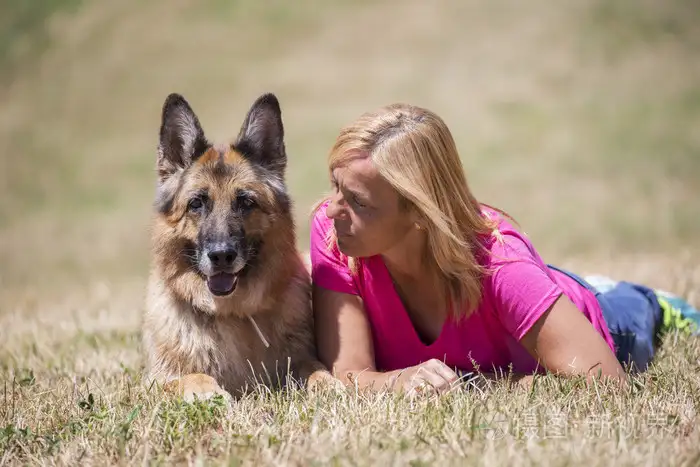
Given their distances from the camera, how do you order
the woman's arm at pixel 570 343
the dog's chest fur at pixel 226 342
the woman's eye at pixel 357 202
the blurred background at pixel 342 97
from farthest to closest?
the blurred background at pixel 342 97
the dog's chest fur at pixel 226 342
the woman's eye at pixel 357 202
the woman's arm at pixel 570 343

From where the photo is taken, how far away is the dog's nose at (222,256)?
15.5 ft

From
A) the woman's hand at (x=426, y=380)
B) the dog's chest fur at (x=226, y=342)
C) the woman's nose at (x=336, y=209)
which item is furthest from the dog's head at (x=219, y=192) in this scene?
the woman's hand at (x=426, y=380)

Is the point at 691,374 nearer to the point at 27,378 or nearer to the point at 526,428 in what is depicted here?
the point at 526,428

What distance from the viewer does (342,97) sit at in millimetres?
22953

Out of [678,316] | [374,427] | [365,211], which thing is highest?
[365,211]

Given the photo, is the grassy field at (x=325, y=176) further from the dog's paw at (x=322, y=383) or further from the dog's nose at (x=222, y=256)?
the dog's nose at (x=222, y=256)

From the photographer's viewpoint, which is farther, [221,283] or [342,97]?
[342,97]

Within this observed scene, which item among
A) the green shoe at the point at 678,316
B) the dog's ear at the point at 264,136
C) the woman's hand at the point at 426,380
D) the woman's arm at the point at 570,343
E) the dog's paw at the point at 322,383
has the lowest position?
the green shoe at the point at 678,316

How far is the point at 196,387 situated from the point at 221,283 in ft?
2.10

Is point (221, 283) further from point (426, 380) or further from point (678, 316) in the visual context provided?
point (678, 316)

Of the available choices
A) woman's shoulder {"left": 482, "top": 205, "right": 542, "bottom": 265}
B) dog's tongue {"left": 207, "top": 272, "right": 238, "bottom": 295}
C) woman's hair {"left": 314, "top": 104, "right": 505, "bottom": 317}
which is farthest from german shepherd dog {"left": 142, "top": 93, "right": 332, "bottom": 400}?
woman's shoulder {"left": 482, "top": 205, "right": 542, "bottom": 265}

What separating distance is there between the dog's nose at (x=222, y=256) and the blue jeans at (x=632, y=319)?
7.64 feet

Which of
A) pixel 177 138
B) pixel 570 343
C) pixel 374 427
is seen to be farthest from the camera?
pixel 177 138

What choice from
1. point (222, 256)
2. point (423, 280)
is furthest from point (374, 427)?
point (222, 256)
